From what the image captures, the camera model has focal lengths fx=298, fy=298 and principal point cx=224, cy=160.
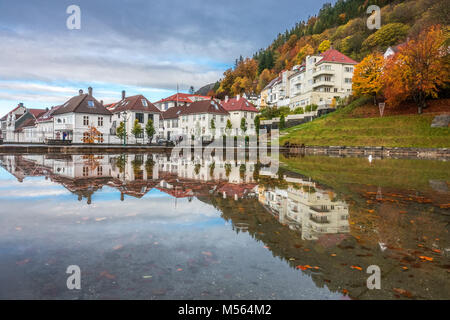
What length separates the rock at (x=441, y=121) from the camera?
123ft

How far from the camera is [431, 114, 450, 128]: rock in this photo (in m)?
37.6

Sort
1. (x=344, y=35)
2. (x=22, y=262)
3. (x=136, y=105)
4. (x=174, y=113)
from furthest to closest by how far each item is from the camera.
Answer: (x=344, y=35), (x=174, y=113), (x=136, y=105), (x=22, y=262)

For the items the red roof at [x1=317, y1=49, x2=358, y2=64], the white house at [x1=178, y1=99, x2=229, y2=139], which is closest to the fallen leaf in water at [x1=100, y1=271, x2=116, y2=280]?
the white house at [x1=178, y1=99, x2=229, y2=139]

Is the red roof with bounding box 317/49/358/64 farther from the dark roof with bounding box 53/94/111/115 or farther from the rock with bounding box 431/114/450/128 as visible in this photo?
the dark roof with bounding box 53/94/111/115

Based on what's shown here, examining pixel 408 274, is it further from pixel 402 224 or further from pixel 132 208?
pixel 132 208

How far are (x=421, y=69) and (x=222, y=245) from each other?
4838 cm

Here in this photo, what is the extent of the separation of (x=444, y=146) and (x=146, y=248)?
129 feet

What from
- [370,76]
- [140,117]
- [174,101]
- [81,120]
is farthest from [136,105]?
[370,76]

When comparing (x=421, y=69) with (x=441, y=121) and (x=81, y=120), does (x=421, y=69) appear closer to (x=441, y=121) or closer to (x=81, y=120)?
(x=441, y=121)

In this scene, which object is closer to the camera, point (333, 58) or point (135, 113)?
point (135, 113)

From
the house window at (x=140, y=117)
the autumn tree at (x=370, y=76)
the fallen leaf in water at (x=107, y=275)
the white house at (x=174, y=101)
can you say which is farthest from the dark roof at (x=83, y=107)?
the fallen leaf in water at (x=107, y=275)

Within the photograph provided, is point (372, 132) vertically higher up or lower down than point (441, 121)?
lower down

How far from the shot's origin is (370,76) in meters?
50.1

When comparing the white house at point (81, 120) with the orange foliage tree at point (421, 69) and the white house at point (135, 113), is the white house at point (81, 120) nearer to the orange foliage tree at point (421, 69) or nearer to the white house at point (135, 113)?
the white house at point (135, 113)
